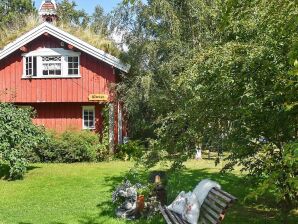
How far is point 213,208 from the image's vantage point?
5.99 m

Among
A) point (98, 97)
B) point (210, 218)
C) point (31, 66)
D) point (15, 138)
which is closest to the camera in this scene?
point (210, 218)

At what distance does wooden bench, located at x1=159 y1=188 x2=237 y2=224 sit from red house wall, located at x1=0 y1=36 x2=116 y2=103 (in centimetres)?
1561

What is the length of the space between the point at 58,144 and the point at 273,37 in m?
15.1

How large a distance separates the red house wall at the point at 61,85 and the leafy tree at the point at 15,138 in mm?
6536

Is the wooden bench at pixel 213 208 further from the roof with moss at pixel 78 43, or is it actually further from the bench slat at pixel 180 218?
the roof with moss at pixel 78 43

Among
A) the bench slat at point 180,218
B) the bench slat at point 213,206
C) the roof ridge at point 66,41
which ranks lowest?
the bench slat at point 180,218

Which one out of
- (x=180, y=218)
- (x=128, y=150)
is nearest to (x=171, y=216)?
(x=180, y=218)

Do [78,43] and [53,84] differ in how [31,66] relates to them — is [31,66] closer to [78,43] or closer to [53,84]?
[53,84]

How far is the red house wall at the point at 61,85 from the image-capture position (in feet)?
72.2

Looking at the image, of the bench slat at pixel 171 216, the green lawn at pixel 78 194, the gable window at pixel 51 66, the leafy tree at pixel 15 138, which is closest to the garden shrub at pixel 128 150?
the green lawn at pixel 78 194

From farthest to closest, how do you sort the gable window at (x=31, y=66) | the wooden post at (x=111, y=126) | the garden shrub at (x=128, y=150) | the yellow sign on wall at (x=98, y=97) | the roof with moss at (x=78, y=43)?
the gable window at (x=31, y=66), the yellow sign on wall at (x=98, y=97), the wooden post at (x=111, y=126), the roof with moss at (x=78, y=43), the garden shrub at (x=128, y=150)

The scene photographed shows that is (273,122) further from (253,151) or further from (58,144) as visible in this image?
(58,144)

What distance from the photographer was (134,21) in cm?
2258

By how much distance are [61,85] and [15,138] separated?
771 centimetres
